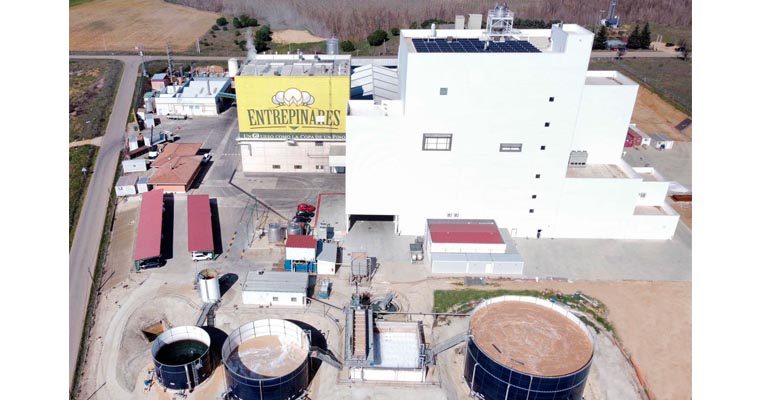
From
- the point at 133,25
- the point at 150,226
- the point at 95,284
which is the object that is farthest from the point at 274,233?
the point at 133,25

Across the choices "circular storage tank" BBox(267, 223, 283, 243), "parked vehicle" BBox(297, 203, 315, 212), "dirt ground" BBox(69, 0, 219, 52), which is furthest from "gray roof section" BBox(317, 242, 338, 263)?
"dirt ground" BBox(69, 0, 219, 52)

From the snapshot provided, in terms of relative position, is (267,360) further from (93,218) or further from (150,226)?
(93,218)

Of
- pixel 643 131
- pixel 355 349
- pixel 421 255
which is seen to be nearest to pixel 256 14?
pixel 643 131

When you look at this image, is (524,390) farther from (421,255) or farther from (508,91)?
(508,91)

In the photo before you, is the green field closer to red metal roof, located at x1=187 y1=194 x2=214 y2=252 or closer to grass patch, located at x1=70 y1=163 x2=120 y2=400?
red metal roof, located at x1=187 y1=194 x2=214 y2=252

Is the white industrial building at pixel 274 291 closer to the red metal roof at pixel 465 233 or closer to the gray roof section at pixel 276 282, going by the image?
the gray roof section at pixel 276 282

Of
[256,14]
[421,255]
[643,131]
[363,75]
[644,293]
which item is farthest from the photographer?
[256,14]
